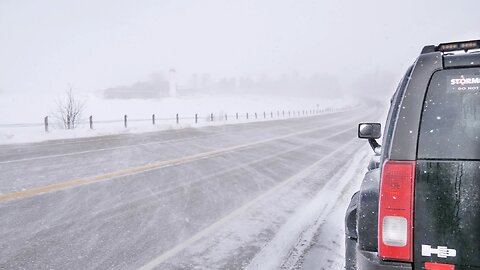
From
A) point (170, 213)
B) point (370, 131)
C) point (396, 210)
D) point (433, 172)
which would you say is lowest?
point (170, 213)

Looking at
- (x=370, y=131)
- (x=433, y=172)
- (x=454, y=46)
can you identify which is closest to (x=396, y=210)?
(x=433, y=172)

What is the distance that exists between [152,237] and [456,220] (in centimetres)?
391

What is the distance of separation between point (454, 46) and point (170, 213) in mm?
4814

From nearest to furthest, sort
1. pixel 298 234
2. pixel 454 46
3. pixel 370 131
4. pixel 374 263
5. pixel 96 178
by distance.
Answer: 1. pixel 374 263
2. pixel 454 46
3. pixel 370 131
4. pixel 298 234
5. pixel 96 178

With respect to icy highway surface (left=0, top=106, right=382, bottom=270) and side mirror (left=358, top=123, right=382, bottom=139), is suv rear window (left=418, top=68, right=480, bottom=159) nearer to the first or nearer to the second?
side mirror (left=358, top=123, right=382, bottom=139)

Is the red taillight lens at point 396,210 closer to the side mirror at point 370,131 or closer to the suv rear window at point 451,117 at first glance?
the suv rear window at point 451,117

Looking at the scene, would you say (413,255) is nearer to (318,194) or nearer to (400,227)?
(400,227)

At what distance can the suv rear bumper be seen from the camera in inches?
92.8

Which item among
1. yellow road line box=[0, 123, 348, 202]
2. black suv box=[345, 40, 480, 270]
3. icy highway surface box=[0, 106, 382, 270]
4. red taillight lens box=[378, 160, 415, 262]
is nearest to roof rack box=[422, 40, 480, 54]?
black suv box=[345, 40, 480, 270]

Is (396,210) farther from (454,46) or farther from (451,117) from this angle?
(454,46)

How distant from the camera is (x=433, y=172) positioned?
7.41 feet

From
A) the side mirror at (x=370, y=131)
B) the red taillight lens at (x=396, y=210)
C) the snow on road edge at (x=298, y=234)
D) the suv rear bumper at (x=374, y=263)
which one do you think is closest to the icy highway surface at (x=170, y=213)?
the snow on road edge at (x=298, y=234)

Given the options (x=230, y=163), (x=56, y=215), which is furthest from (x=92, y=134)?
(x=56, y=215)

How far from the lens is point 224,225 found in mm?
5781
